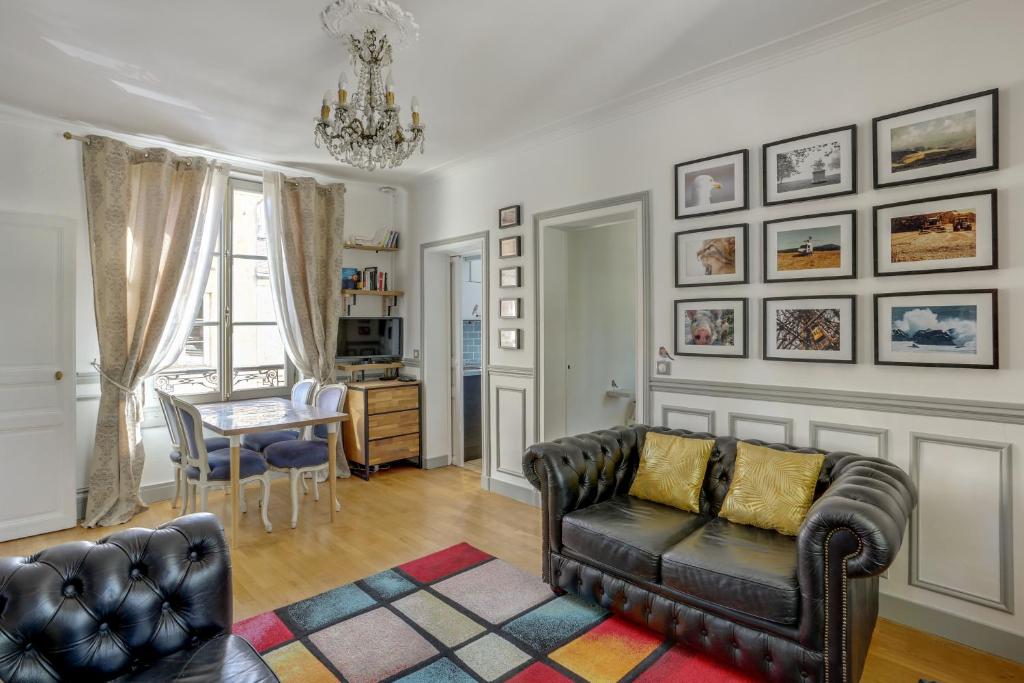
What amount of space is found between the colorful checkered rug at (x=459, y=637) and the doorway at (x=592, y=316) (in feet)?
4.71

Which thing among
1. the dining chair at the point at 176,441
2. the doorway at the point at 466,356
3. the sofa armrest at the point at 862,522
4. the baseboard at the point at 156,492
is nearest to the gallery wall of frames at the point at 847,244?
the sofa armrest at the point at 862,522

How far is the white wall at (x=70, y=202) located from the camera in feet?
12.1

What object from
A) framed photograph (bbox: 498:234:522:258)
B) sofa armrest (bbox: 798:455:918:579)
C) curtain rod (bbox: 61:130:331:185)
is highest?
curtain rod (bbox: 61:130:331:185)

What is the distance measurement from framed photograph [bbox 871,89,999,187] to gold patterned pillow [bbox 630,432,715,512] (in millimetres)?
1595

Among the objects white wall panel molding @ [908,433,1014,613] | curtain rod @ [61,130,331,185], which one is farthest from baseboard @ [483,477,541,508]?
curtain rod @ [61,130,331,185]

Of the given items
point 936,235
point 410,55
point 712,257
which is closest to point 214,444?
point 410,55

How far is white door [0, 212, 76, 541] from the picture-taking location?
360cm

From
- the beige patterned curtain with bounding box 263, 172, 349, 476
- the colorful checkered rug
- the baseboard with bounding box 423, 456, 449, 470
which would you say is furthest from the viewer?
the baseboard with bounding box 423, 456, 449, 470

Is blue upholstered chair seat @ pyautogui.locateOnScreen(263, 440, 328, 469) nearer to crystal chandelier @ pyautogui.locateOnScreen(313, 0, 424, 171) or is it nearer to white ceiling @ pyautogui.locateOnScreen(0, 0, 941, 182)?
crystal chandelier @ pyautogui.locateOnScreen(313, 0, 424, 171)

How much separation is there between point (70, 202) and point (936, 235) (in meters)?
5.46

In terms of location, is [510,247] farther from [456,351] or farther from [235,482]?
[235,482]

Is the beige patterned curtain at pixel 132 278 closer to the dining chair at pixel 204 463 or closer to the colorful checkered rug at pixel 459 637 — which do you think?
the dining chair at pixel 204 463

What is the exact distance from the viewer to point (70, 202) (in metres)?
3.92

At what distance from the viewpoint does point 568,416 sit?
175 inches
